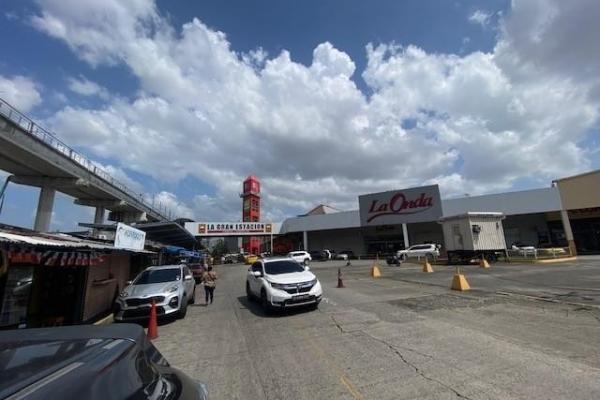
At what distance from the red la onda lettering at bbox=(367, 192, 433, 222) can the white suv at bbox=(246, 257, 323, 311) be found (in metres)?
37.5

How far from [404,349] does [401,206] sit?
4285 centimetres

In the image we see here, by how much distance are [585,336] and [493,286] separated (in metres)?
8.06

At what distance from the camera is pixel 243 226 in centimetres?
6272

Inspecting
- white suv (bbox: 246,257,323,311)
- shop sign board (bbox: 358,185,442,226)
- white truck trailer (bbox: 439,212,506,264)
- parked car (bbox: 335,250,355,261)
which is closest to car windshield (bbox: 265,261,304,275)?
white suv (bbox: 246,257,323,311)

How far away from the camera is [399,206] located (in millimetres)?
47406

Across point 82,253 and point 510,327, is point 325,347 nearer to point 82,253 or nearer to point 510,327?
point 510,327

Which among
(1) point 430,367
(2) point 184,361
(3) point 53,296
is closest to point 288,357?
(2) point 184,361

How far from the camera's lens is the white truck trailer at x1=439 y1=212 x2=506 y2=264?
28.2m

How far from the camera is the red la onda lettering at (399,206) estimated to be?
45688 millimetres

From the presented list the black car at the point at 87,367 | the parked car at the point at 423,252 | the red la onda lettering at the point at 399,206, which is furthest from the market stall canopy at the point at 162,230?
the black car at the point at 87,367

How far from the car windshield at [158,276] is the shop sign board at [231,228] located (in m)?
47.9

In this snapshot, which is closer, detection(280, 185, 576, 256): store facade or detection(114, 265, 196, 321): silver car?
detection(114, 265, 196, 321): silver car

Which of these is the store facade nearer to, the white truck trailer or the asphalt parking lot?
the white truck trailer

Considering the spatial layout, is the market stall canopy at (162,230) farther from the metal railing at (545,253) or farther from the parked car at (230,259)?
the metal railing at (545,253)
